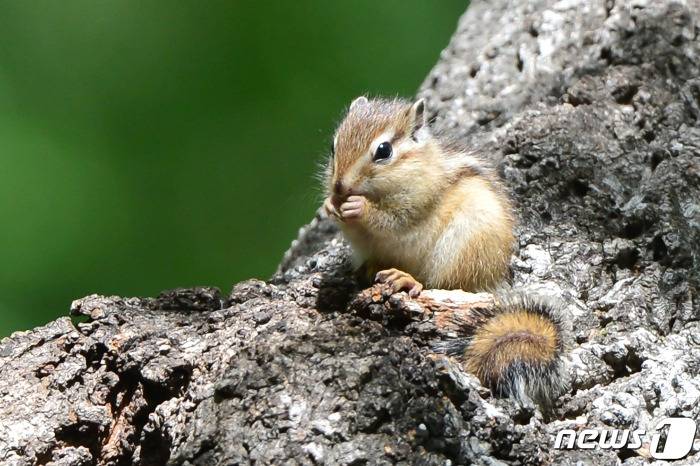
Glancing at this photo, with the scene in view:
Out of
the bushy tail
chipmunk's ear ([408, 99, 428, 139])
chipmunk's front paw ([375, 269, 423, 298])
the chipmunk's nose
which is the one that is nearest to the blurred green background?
chipmunk's ear ([408, 99, 428, 139])

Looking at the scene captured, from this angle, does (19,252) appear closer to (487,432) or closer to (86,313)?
(86,313)

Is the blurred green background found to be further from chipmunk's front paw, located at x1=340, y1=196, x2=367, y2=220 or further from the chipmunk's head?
chipmunk's front paw, located at x1=340, y1=196, x2=367, y2=220

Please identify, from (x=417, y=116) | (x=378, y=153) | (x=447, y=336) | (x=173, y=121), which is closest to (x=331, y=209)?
(x=378, y=153)

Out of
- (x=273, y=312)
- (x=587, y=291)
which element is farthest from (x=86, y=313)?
(x=587, y=291)

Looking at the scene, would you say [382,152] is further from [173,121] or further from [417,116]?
[173,121]

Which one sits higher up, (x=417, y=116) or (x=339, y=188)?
(x=417, y=116)

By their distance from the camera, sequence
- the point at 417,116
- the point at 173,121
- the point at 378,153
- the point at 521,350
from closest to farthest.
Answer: the point at 521,350, the point at 378,153, the point at 417,116, the point at 173,121

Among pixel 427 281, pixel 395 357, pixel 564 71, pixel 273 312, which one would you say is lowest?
pixel 395 357
